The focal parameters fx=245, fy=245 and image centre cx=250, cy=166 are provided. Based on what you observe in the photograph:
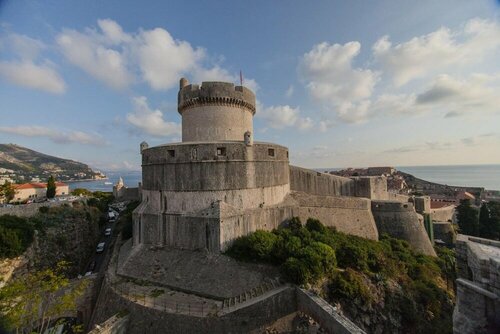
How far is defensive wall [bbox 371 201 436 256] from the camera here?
62.9ft

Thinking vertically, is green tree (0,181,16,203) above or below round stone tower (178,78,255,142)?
below

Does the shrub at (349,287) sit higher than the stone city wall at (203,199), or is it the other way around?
the stone city wall at (203,199)

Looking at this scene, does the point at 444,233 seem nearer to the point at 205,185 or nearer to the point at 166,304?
the point at 205,185

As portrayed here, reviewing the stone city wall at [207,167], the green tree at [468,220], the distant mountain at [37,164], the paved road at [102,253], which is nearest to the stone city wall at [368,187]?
the stone city wall at [207,167]

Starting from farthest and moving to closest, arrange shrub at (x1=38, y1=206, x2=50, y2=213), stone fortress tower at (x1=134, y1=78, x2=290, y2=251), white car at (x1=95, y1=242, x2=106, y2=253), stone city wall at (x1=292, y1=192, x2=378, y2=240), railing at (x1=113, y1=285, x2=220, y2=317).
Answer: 1. white car at (x1=95, y1=242, x2=106, y2=253)
2. shrub at (x1=38, y1=206, x2=50, y2=213)
3. stone city wall at (x1=292, y1=192, x2=378, y2=240)
4. stone fortress tower at (x1=134, y1=78, x2=290, y2=251)
5. railing at (x1=113, y1=285, x2=220, y2=317)

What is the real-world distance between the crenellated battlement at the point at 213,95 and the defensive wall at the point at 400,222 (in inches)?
531

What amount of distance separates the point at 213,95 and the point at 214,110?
999mm

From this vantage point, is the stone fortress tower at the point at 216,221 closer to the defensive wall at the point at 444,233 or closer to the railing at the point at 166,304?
the railing at the point at 166,304

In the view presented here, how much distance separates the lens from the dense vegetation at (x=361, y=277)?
11.8 metres

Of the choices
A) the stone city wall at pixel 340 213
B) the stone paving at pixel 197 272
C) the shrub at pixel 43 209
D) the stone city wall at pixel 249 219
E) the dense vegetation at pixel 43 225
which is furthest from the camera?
the shrub at pixel 43 209

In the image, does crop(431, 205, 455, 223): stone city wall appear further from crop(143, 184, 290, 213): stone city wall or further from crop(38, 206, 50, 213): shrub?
crop(38, 206, 50, 213): shrub

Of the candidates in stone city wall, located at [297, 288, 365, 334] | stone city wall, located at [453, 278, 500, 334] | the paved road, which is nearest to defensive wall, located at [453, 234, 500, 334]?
stone city wall, located at [453, 278, 500, 334]

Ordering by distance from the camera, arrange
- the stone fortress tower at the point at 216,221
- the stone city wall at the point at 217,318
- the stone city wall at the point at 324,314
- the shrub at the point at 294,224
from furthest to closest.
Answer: the shrub at the point at 294,224 < the stone fortress tower at the point at 216,221 < the stone city wall at the point at 217,318 < the stone city wall at the point at 324,314

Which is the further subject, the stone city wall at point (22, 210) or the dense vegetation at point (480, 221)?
the dense vegetation at point (480, 221)
